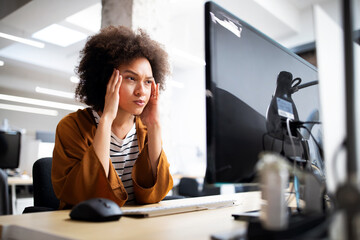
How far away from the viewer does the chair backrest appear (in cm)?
123

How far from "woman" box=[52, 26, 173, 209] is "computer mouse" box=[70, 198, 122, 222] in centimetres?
27

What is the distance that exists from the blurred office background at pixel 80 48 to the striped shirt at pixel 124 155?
4.78 feet

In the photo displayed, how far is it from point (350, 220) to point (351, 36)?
0.18m

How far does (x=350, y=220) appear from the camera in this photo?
295 millimetres

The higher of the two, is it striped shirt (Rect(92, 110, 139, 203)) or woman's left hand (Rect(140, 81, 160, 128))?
woman's left hand (Rect(140, 81, 160, 128))

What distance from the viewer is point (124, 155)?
4.10 feet

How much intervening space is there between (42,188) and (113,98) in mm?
491

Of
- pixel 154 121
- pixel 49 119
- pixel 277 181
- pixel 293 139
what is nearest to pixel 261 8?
pixel 154 121

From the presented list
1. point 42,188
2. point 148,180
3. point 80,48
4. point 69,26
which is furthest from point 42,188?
point 80,48

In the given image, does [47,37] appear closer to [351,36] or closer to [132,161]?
[132,161]

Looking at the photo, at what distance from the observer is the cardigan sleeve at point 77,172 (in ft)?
2.99

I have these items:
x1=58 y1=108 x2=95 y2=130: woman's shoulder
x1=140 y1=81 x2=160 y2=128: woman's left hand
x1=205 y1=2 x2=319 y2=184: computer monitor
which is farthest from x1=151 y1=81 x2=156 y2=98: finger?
x1=205 y1=2 x2=319 y2=184: computer monitor

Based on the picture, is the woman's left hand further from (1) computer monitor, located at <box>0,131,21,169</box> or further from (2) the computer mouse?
(1) computer monitor, located at <box>0,131,21,169</box>

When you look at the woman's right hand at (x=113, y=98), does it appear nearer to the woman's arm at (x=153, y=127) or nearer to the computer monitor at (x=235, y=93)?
the woman's arm at (x=153, y=127)
